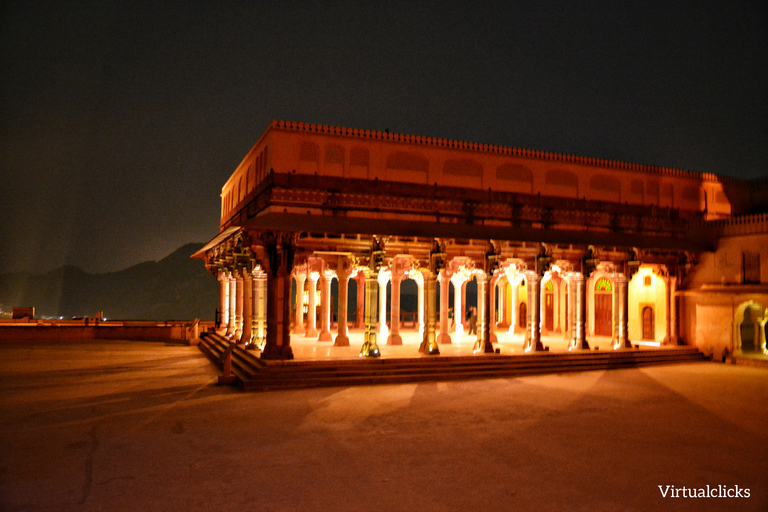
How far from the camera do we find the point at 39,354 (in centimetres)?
1953

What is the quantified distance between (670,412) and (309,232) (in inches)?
402

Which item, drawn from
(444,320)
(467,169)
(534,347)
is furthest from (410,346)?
(467,169)

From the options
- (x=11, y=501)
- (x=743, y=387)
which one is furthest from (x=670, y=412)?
(x=11, y=501)

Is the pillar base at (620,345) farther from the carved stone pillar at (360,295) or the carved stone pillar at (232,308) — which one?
the carved stone pillar at (232,308)

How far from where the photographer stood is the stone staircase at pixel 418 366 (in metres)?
13.5

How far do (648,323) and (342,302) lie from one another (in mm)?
12942

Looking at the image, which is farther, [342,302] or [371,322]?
[342,302]

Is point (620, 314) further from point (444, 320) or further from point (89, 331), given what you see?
point (89, 331)

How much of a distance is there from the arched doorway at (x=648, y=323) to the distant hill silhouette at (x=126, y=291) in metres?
109

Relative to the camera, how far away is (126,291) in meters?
134

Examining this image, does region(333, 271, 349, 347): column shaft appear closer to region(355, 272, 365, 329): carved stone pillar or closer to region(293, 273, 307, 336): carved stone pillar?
region(293, 273, 307, 336): carved stone pillar

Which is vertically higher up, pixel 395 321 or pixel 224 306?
pixel 224 306

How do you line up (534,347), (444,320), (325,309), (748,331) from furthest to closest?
(748,331) < (325,309) < (444,320) < (534,347)

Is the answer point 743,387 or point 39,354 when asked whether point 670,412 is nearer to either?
point 743,387
